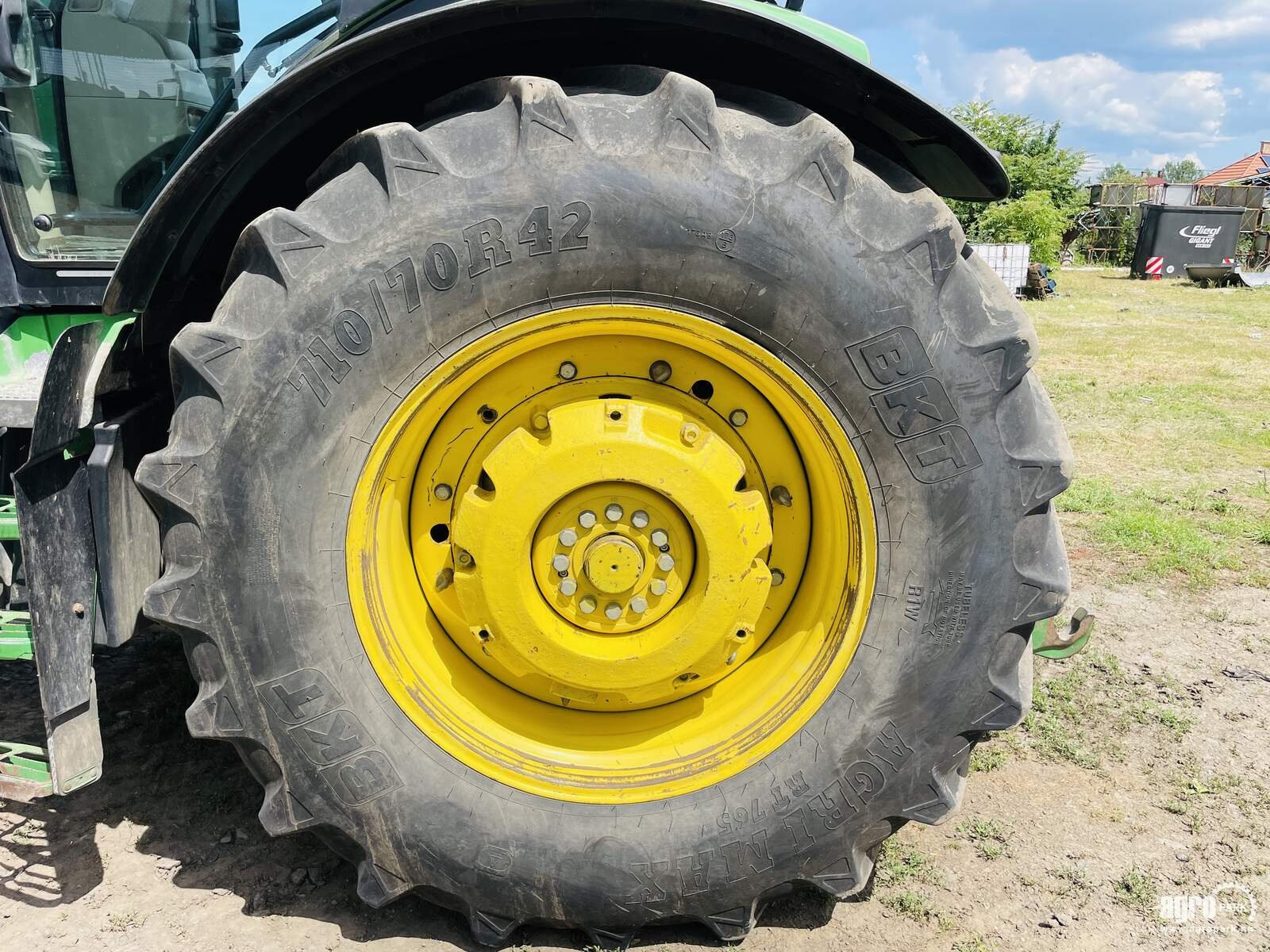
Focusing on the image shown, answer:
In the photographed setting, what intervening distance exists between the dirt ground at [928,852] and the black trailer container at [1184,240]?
2371cm

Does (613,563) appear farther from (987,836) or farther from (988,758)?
(988,758)

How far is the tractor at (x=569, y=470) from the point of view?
1.75 meters

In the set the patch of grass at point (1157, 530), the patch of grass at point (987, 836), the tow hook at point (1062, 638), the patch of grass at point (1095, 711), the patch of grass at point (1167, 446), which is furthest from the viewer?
the patch of grass at point (1167, 446)

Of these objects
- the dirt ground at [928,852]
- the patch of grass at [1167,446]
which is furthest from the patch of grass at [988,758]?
the patch of grass at [1167,446]

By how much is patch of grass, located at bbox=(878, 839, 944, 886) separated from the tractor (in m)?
0.27

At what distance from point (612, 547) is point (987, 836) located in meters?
1.35

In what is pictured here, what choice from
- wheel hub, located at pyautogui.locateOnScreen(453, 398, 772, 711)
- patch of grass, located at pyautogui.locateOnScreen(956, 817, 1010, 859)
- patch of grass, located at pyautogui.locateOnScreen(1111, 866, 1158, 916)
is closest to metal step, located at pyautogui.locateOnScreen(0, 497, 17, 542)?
wheel hub, located at pyautogui.locateOnScreen(453, 398, 772, 711)

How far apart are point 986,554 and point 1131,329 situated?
12378 mm

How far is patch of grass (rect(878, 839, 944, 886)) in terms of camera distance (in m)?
2.21

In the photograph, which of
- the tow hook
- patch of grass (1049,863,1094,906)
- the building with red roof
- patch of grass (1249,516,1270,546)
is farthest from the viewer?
the building with red roof

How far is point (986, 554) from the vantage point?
1855 millimetres

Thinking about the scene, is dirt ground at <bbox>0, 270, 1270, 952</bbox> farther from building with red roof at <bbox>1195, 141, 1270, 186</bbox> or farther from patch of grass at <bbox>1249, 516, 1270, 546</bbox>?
building with red roof at <bbox>1195, 141, 1270, 186</bbox>

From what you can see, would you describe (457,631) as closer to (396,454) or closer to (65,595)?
(396,454)

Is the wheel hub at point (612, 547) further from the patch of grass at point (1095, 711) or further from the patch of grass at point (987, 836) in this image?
the patch of grass at point (1095, 711)
